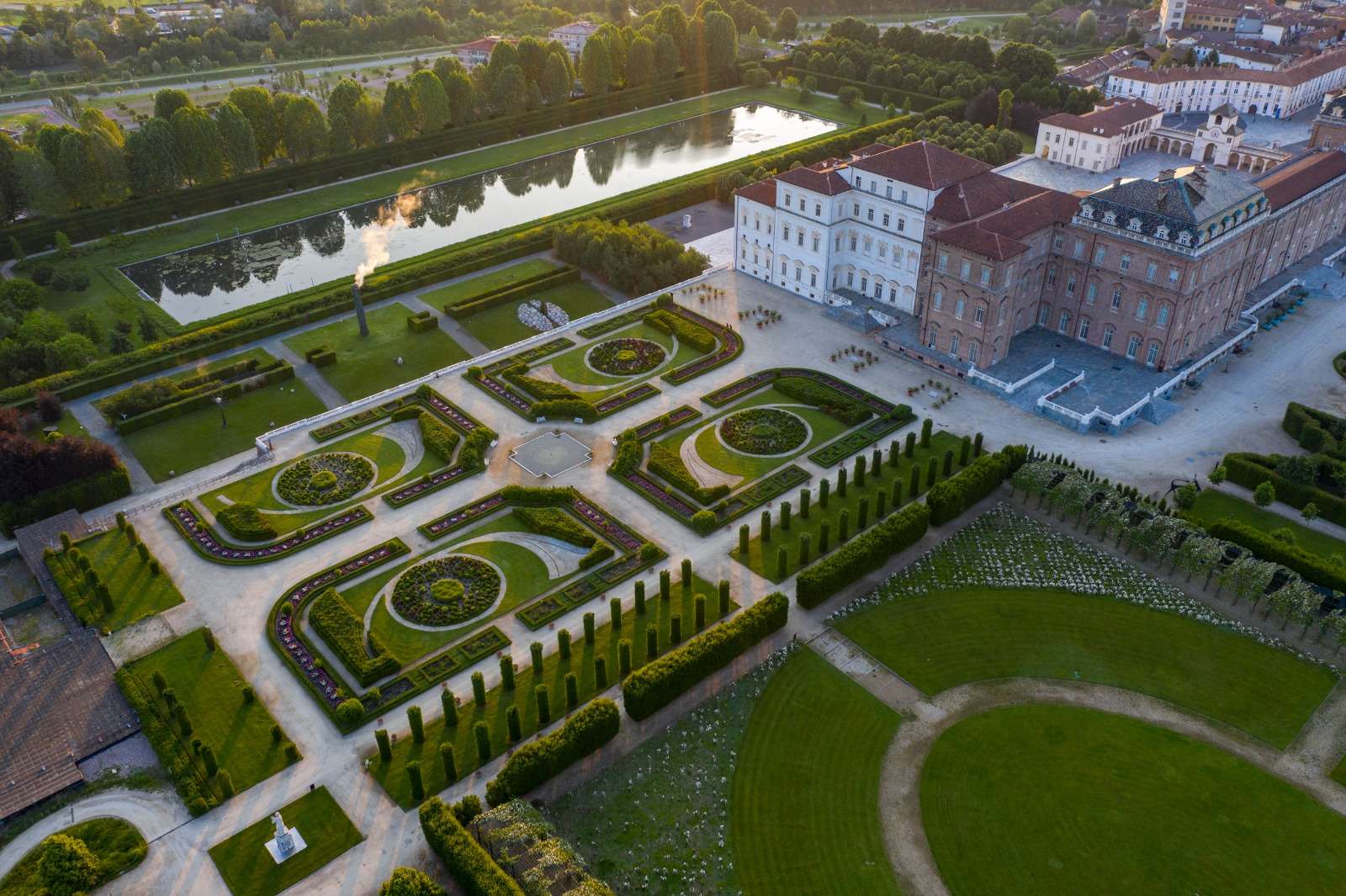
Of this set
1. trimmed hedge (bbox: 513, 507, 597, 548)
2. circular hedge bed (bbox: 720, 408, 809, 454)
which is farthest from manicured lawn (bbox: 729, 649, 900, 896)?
circular hedge bed (bbox: 720, 408, 809, 454)

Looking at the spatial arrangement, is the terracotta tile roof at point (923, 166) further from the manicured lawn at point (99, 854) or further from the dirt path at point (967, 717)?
the manicured lawn at point (99, 854)

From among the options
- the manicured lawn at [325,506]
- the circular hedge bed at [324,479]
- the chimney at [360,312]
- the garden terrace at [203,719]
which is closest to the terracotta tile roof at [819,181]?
the chimney at [360,312]

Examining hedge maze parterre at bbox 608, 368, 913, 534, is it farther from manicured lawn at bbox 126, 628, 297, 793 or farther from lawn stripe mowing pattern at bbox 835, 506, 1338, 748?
manicured lawn at bbox 126, 628, 297, 793

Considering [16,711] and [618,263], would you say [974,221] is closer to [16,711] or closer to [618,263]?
[618,263]

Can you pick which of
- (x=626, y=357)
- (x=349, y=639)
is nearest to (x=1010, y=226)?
(x=626, y=357)

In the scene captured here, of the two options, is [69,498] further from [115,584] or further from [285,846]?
[285,846]

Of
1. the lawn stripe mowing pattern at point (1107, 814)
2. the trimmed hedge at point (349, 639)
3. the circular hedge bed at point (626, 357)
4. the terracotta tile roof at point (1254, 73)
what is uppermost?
the terracotta tile roof at point (1254, 73)
